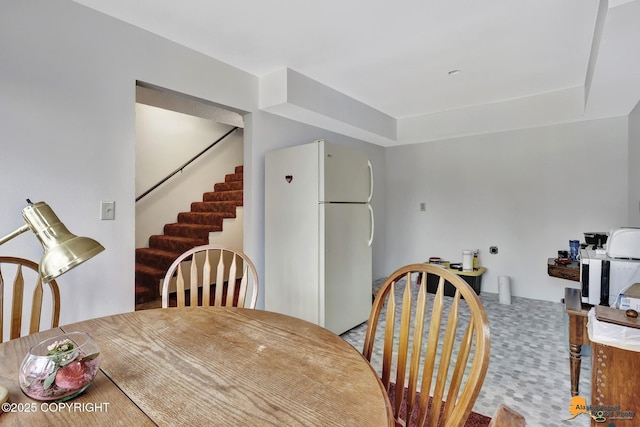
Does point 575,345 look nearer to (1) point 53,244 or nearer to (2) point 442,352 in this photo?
(2) point 442,352

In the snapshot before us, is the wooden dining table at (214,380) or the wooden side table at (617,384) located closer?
the wooden dining table at (214,380)

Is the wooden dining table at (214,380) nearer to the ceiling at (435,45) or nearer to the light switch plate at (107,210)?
the light switch plate at (107,210)

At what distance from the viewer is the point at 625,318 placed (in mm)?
1408

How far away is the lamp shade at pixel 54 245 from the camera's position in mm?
636

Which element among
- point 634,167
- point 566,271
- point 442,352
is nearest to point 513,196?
point 634,167

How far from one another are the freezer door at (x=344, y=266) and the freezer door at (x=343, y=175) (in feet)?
0.29

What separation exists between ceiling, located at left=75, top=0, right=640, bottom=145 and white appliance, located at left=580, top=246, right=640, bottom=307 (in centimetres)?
124

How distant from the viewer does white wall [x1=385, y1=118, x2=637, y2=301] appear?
3.56 m

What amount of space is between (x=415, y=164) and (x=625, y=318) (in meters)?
3.63

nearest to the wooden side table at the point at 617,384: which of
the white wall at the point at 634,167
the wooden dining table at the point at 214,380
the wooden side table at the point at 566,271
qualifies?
the wooden dining table at the point at 214,380

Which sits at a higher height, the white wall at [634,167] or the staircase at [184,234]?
the white wall at [634,167]

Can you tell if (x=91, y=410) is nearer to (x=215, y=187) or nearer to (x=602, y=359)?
(x=602, y=359)

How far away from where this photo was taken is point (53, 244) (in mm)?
660

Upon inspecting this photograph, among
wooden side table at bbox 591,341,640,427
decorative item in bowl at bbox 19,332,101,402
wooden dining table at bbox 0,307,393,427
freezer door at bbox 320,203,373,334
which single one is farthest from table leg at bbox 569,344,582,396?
decorative item in bowl at bbox 19,332,101,402
